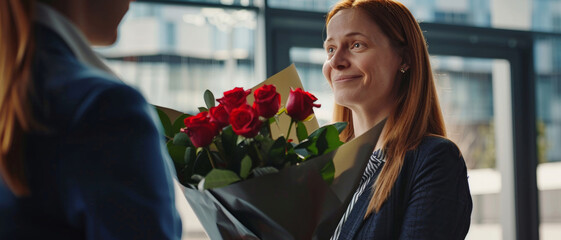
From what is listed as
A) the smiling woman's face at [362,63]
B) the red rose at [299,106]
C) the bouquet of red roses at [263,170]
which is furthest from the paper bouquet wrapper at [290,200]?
the smiling woman's face at [362,63]

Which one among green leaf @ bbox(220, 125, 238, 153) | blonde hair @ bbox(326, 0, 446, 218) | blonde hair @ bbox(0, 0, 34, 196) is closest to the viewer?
blonde hair @ bbox(0, 0, 34, 196)

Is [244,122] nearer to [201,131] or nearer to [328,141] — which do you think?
[201,131]

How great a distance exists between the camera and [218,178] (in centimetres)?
93

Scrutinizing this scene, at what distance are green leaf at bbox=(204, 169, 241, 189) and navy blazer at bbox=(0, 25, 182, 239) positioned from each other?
0.30m

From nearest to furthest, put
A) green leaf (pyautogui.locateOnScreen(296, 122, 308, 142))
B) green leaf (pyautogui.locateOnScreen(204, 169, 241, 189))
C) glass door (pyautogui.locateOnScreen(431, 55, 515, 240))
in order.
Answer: green leaf (pyautogui.locateOnScreen(204, 169, 241, 189)) → green leaf (pyautogui.locateOnScreen(296, 122, 308, 142)) → glass door (pyautogui.locateOnScreen(431, 55, 515, 240))

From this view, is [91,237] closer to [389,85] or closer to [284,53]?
[389,85]

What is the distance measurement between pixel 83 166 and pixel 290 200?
0.46 meters

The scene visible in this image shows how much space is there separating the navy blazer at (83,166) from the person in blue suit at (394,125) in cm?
81

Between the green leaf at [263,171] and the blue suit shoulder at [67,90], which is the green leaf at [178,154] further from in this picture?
the blue suit shoulder at [67,90]

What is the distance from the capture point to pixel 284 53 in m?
3.31

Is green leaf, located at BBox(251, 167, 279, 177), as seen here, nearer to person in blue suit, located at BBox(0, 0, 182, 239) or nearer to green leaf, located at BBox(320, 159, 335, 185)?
green leaf, located at BBox(320, 159, 335, 185)

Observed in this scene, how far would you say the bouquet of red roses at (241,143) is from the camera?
977 mm

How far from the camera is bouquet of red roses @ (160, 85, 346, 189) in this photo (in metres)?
0.98

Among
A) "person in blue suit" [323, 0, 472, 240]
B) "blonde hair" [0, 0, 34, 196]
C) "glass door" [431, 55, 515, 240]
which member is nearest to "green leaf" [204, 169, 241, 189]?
"blonde hair" [0, 0, 34, 196]
